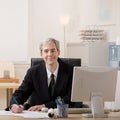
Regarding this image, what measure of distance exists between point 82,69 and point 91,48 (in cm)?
282

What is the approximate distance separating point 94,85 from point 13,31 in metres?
3.96

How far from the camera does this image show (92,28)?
6.00 metres

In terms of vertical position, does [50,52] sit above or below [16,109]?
above

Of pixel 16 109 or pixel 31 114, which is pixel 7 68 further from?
pixel 31 114

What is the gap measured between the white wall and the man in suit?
3040mm

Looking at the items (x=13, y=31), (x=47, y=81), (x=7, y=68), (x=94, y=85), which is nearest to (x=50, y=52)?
(x=47, y=81)

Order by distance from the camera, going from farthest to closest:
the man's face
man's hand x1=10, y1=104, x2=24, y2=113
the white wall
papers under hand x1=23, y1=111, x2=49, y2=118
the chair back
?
1. the white wall
2. the chair back
3. the man's face
4. man's hand x1=10, y1=104, x2=24, y2=113
5. papers under hand x1=23, y1=111, x2=49, y2=118

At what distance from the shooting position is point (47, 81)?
337 cm

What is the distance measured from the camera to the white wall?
6461 mm

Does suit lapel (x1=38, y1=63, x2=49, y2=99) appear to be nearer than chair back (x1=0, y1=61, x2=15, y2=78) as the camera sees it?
Yes

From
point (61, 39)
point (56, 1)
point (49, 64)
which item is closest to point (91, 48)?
point (61, 39)

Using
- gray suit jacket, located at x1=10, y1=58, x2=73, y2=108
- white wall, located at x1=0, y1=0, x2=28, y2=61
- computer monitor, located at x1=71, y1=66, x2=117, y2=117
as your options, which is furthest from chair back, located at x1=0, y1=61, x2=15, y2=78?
computer monitor, located at x1=71, y1=66, x2=117, y2=117

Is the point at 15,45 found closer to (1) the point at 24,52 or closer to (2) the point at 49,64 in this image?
(1) the point at 24,52

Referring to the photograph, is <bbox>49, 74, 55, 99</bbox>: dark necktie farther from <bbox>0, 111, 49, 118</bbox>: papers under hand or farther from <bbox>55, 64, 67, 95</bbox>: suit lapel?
<bbox>0, 111, 49, 118</bbox>: papers under hand
